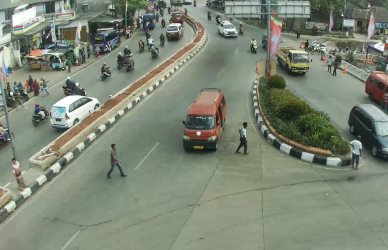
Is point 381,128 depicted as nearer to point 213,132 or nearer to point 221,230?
point 213,132

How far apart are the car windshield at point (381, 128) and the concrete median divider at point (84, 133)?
12.9 meters

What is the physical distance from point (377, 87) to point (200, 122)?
43.5ft

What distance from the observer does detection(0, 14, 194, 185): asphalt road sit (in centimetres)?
2092

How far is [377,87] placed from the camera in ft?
89.1

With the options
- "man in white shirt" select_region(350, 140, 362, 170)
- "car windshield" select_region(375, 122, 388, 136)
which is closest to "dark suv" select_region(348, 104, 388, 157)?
"car windshield" select_region(375, 122, 388, 136)

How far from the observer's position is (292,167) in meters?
18.3

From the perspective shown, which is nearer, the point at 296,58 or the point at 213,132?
the point at 213,132

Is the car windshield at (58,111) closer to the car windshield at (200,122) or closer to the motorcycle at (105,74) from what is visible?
the car windshield at (200,122)

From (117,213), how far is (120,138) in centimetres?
734

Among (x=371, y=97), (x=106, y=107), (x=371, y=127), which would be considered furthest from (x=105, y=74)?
(x=371, y=127)

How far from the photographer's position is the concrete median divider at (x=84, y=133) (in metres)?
17.1

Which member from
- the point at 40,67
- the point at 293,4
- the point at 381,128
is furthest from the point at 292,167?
the point at 40,67

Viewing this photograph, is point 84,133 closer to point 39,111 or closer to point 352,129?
point 39,111

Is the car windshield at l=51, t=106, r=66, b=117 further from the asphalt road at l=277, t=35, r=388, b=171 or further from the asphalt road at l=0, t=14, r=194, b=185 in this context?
the asphalt road at l=277, t=35, r=388, b=171
